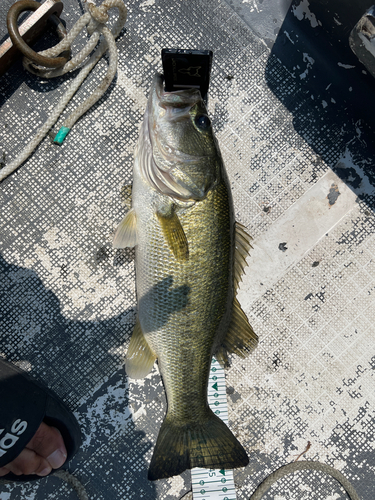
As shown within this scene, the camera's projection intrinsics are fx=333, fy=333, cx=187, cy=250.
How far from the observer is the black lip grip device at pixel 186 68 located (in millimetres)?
1219

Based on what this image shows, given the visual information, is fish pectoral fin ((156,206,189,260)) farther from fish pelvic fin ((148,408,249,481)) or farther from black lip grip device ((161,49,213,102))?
fish pelvic fin ((148,408,249,481))

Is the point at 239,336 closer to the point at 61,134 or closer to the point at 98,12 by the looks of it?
the point at 61,134

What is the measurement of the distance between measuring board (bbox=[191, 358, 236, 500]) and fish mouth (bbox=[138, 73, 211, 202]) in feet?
2.95

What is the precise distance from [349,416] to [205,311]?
1.05m

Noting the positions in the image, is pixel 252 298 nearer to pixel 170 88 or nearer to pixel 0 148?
pixel 170 88

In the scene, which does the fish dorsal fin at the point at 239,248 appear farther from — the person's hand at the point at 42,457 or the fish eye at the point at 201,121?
the person's hand at the point at 42,457

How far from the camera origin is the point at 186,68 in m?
1.29

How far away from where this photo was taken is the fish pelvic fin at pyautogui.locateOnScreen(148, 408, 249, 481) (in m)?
1.33

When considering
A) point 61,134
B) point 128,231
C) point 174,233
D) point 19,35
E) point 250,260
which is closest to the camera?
point 174,233

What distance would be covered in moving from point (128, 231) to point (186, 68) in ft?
2.20

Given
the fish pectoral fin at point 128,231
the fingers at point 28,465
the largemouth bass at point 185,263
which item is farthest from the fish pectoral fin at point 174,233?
the fingers at point 28,465

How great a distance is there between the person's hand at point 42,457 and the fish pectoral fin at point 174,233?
1089mm

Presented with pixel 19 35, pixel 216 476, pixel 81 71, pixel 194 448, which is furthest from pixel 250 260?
pixel 19 35

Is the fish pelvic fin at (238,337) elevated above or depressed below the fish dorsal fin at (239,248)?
below
